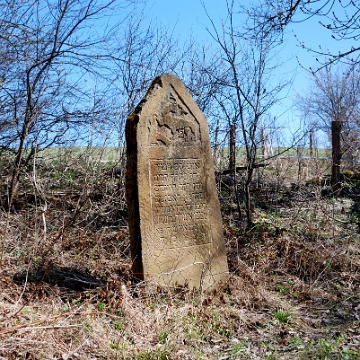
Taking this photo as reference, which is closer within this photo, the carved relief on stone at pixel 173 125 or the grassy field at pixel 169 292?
the grassy field at pixel 169 292

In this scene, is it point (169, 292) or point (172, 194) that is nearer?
point (169, 292)

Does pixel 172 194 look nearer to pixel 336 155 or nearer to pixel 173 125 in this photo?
pixel 173 125

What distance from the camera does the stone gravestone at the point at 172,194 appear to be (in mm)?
5566

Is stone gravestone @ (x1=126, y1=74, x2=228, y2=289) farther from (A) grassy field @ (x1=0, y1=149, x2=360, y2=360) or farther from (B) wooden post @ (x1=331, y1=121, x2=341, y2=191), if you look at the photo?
(B) wooden post @ (x1=331, y1=121, x2=341, y2=191)

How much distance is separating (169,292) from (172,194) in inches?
44.4

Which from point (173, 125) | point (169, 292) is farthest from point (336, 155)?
point (169, 292)

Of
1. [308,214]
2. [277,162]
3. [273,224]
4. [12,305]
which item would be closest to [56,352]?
[12,305]

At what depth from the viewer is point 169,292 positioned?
17.9 ft

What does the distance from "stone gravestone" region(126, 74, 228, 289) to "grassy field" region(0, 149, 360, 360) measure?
29 centimetres

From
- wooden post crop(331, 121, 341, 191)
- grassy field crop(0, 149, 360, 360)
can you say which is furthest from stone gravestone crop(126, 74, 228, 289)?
wooden post crop(331, 121, 341, 191)

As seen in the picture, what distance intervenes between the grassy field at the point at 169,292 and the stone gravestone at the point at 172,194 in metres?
0.29

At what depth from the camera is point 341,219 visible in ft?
30.0

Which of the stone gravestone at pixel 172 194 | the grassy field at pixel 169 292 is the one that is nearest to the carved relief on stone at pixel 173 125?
the stone gravestone at pixel 172 194

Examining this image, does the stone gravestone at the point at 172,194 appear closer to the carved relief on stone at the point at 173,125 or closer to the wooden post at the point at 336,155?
the carved relief on stone at the point at 173,125
